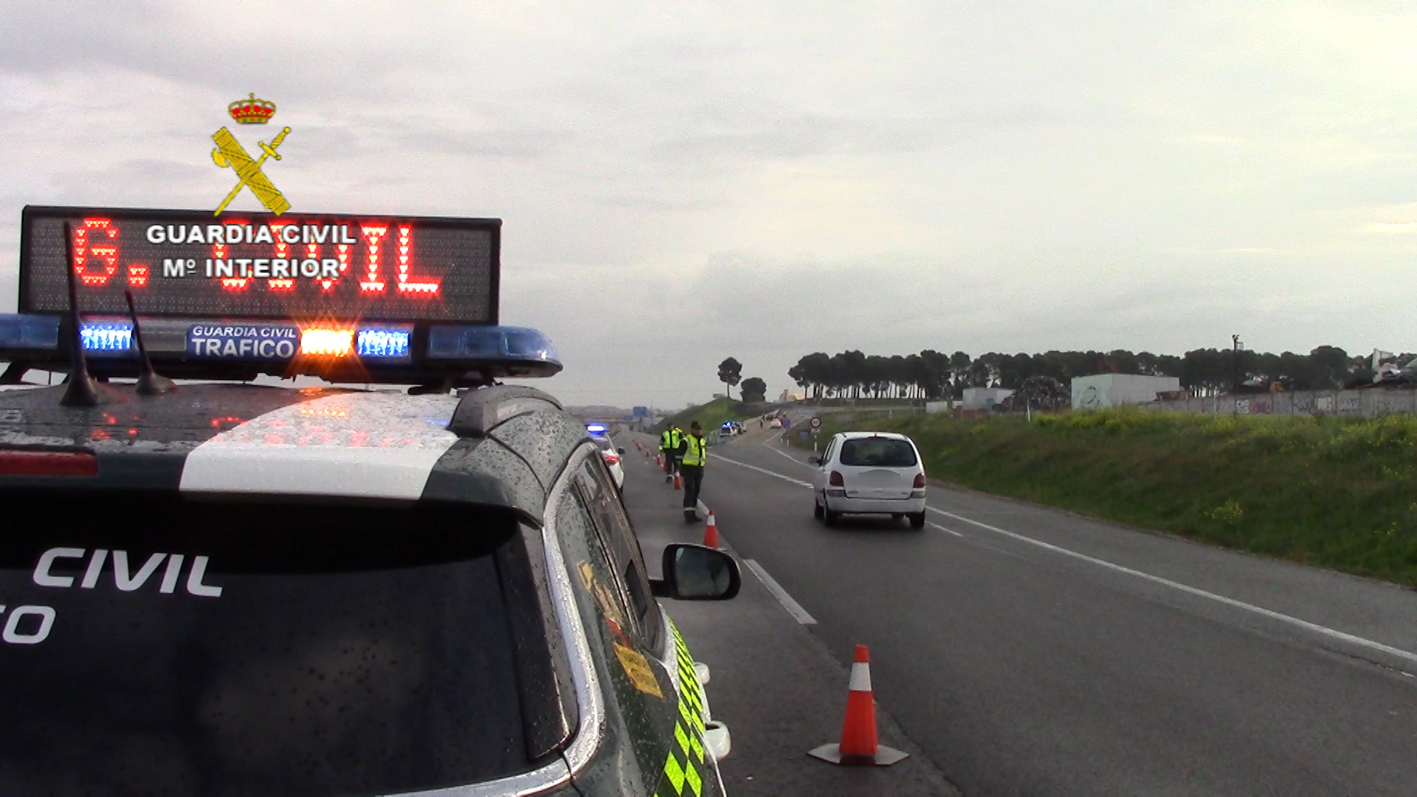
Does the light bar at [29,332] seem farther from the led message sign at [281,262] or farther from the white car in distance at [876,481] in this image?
the white car in distance at [876,481]

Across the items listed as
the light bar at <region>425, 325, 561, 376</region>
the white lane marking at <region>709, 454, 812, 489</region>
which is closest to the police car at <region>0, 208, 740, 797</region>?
the light bar at <region>425, 325, 561, 376</region>

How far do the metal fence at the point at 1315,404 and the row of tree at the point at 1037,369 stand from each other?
41143 mm

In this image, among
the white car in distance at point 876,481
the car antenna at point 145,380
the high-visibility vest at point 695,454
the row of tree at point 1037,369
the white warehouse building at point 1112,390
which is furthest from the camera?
the row of tree at point 1037,369

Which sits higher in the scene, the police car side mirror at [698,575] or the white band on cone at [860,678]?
the police car side mirror at [698,575]

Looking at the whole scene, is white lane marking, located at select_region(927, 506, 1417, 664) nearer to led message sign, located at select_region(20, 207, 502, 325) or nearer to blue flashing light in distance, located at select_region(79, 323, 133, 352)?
led message sign, located at select_region(20, 207, 502, 325)

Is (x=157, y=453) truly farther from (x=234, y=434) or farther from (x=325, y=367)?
(x=325, y=367)

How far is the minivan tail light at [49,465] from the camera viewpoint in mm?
1949

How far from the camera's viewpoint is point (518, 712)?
1979 millimetres

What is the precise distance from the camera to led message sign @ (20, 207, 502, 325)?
4582mm

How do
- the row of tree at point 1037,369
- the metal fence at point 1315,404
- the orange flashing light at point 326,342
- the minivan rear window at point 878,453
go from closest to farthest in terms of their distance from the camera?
the orange flashing light at point 326,342
the minivan rear window at point 878,453
the metal fence at point 1315,404
the row of tree at point 1037,369

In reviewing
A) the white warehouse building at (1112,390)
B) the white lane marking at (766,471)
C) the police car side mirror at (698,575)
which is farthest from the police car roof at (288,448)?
the white warehouse building at (1112,390)

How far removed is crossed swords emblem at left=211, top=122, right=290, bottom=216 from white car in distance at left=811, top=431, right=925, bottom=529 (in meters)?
15.9

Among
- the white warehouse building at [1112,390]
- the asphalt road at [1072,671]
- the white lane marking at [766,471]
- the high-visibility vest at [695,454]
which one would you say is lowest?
the white lane marking at [766,471]

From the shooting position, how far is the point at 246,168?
19.5ft
